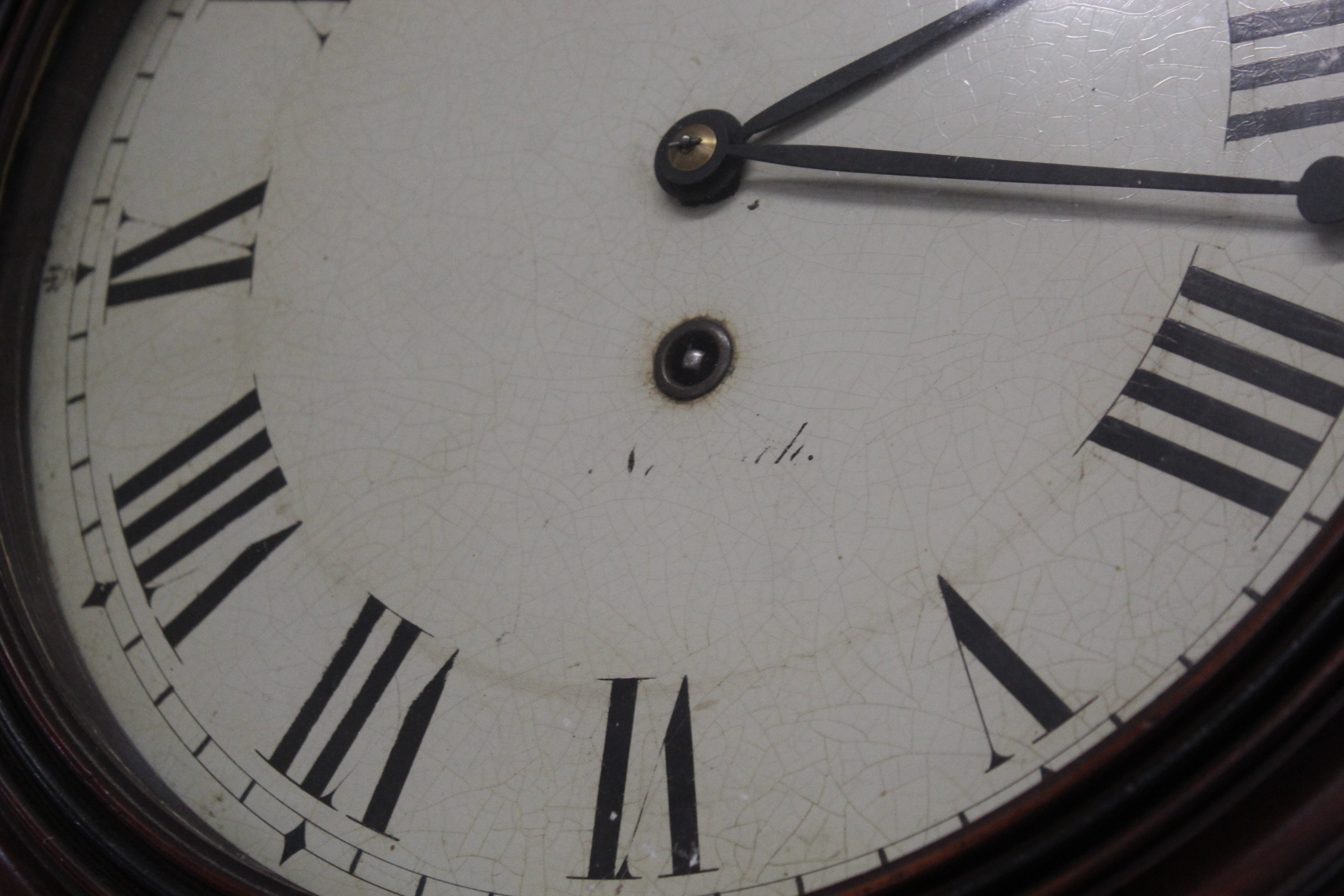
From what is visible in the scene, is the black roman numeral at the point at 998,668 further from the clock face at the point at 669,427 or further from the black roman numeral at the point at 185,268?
the black roman numeral at the point at 185,268

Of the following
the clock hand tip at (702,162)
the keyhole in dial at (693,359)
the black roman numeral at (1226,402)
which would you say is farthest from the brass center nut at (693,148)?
the black roman numeral at (1226,402)

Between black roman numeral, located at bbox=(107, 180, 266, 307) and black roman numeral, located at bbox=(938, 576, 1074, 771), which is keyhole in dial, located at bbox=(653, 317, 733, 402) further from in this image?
black roman numeral, located at bbox=(107, 180, 266, 307)

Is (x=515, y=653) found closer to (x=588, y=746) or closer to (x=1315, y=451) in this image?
(x=588, y=746)

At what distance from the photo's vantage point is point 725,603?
740 mm

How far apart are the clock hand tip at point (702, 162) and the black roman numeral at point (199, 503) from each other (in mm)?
360

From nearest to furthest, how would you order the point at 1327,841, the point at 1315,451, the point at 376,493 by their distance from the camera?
1. the point at 1327,841
2. the point at 1315,451
3. the point at 376,493

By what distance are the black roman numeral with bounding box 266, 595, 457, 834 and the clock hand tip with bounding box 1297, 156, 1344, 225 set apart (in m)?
0.57

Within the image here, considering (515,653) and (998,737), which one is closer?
(998,737)

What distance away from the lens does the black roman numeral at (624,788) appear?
692mm

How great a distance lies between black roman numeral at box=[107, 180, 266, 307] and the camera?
1.00 m

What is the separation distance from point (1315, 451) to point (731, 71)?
18.9 inches

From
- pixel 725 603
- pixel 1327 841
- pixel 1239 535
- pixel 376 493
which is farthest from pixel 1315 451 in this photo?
pixel 376 493

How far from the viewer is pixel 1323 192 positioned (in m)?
0.66

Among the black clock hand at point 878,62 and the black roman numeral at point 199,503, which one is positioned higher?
the black clock hand at point 878,62
